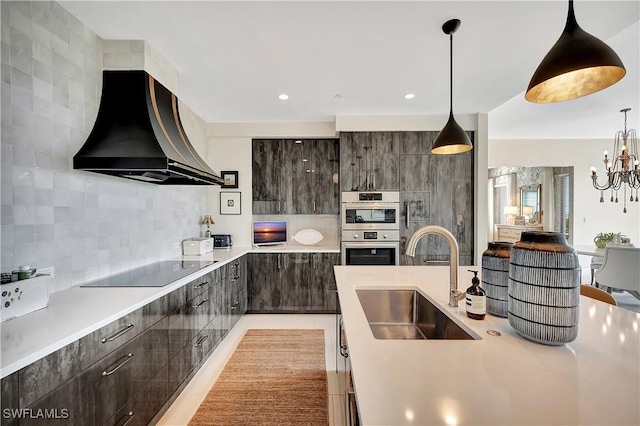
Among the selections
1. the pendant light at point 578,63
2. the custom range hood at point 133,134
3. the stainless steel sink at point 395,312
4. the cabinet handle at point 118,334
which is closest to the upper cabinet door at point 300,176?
the custom range hood at point 133,134

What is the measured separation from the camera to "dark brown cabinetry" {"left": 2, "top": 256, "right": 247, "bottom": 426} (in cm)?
105

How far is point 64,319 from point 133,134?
3.92ft

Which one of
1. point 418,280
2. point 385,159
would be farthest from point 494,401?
point 385,159

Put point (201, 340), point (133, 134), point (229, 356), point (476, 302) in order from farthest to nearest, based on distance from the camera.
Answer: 1. point (229, 356)
2. point (201, 340)
3. point (133, 134)
4. point (476, 302)

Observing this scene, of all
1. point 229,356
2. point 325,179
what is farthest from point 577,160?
point 229,356

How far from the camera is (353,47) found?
2170mm

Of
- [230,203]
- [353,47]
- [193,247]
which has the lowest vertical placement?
[193,247]

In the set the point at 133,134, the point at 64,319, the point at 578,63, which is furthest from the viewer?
the point at 133,134

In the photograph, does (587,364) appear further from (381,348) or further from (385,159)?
(385,159)

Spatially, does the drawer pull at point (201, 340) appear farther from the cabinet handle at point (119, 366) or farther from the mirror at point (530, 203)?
the mirror at point (530, 203)

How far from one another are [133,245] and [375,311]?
6.84 ft

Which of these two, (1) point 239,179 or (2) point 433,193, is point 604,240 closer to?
(2) point 433,193

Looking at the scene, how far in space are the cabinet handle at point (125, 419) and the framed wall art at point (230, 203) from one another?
2.78 m

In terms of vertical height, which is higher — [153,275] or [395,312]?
[153,275]
